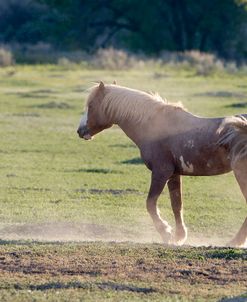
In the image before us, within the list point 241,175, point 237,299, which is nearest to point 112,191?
point 241,175

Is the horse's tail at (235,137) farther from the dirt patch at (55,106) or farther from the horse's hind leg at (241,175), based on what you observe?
the dirt patch at (55,106)

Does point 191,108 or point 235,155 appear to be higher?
point 235,155

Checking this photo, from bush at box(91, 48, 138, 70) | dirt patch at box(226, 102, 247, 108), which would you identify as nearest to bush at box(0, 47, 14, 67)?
bush at box(91, 48, 138, 70)

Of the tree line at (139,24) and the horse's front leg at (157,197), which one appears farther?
the tree line at (139,24)

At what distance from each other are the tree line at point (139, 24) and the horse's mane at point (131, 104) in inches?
1968

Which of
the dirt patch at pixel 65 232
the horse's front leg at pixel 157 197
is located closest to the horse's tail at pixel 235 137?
the horse's front leg at pixel 157 197

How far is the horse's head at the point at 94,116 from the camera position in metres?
12.1

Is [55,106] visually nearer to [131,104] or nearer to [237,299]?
[131,104]

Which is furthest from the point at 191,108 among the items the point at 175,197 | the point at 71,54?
the point at 71,54

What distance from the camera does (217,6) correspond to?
2427 inches

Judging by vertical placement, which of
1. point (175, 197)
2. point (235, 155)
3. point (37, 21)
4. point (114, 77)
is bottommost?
point (37, 21)

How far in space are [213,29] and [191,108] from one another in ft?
108

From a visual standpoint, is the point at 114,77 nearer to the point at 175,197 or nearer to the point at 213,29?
the point at 213,29

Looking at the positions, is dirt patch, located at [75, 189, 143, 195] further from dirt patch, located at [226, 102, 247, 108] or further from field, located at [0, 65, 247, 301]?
dirt patch, located at [226, 102, 247, 108]
